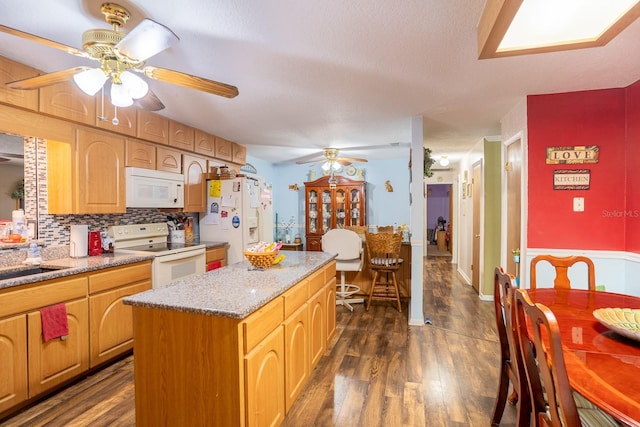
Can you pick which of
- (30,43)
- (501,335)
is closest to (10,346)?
(30,43)

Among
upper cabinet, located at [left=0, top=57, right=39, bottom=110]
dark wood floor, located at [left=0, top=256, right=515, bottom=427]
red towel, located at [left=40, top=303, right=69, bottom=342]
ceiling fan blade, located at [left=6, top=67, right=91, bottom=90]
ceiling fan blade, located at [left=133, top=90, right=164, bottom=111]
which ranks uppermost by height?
upper cabinet, located at [left=0, top=57, right=39, bottom=110]

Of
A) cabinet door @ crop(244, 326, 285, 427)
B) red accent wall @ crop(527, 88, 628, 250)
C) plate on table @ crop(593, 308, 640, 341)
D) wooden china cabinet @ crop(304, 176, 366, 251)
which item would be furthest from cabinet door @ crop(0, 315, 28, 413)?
wooden china cabinet @ crop(304, 176, 366, 251)

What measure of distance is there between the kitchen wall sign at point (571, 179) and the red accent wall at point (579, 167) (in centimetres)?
3

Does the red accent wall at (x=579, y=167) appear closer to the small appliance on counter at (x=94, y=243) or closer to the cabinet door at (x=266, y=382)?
the cabinet door at (x=266, y=382)

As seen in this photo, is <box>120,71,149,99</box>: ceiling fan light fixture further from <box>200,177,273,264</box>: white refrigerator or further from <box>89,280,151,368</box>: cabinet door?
<box>200,177,273,264</box>: white refrigerator

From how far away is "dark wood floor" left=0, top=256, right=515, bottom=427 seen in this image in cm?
186

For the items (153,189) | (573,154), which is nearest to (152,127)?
(153,189)

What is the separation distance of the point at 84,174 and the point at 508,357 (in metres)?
3.32

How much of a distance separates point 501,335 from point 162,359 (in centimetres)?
175

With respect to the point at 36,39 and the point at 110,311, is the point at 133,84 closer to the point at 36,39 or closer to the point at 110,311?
Result: the point at 36,39

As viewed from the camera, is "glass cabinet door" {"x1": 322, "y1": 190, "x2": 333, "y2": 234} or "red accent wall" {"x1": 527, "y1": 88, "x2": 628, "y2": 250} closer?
"red accent wall" {"x1": 527, "y1": 88, "x2": 628, "y2": 250}

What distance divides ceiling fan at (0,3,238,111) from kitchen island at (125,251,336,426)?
3.57ft

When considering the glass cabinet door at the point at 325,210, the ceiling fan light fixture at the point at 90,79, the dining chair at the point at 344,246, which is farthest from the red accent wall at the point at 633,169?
the glass cabinet door at the point at 325,210

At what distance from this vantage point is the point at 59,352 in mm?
2094
